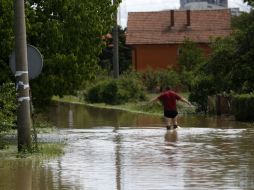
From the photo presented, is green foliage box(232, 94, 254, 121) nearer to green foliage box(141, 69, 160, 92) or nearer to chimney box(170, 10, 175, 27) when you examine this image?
green foliage box(141, 69, 160, 92)

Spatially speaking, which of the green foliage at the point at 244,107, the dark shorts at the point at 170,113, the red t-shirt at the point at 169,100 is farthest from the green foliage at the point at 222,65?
the dark shorts at the point at 170,113

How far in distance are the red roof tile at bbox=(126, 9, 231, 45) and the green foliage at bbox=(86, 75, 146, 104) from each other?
2207 cm

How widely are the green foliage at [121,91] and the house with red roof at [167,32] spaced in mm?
20240

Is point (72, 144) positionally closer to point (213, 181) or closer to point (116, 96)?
point (213, 181)

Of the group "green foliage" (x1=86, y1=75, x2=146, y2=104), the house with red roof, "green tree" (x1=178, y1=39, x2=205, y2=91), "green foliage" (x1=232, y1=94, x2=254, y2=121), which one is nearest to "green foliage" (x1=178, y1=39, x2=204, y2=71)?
"green tree" (x1=178, y1=39, x2=205, y2=91)

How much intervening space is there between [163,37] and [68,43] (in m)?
54.1

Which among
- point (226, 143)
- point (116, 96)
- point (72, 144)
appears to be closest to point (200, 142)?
point (226, 143)

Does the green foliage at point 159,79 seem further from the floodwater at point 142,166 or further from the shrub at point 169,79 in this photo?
the floodwater at point 142,166

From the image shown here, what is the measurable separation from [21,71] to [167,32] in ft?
195

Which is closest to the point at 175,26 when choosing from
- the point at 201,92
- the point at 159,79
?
the point at 159,79

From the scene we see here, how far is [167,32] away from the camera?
74.4 meters

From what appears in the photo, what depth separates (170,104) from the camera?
2470 centimetres

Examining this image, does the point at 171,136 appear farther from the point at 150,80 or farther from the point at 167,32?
the point at 167,32

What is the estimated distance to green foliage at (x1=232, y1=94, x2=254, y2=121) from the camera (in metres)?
28.5
